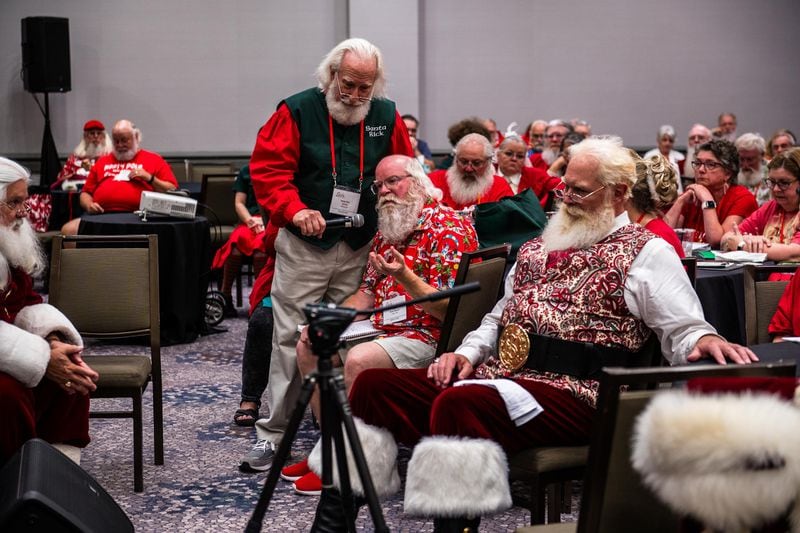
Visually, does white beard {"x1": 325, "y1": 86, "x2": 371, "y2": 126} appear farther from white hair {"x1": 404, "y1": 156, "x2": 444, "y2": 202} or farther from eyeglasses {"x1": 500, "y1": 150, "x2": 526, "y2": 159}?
eyeglasses {"x1": 500, "y1": 150, "x2": 526, "y2": 159}

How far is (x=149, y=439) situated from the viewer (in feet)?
13.3

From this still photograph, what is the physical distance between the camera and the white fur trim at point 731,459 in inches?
59.6

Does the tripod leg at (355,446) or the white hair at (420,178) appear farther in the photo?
the white hair at (420,178)

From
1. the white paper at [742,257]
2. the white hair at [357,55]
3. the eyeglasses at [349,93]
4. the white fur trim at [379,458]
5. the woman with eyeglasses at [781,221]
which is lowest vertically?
the white fur trim at [379,458]

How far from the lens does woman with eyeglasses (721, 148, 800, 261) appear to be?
13.6ft

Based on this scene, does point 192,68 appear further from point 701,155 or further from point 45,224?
point 701,155

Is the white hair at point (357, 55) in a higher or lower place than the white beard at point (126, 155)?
higher

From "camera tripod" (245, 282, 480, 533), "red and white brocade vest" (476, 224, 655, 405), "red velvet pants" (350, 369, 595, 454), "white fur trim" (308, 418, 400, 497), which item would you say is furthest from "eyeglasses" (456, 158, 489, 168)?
"camera tripod" (245, 282, 480, 533)

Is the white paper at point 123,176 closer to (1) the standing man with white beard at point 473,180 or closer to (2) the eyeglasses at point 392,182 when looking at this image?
(1) the standing man with white beard at point 473,180

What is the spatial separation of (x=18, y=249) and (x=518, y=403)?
5.13 ft

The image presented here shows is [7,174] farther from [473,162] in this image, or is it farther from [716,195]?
[716,195]

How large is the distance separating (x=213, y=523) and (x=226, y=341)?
302 centimetres

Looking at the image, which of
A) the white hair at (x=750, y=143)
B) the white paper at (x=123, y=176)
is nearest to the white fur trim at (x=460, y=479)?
the white paper at (x=123, y=176)

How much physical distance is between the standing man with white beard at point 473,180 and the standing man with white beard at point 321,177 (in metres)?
1.73
